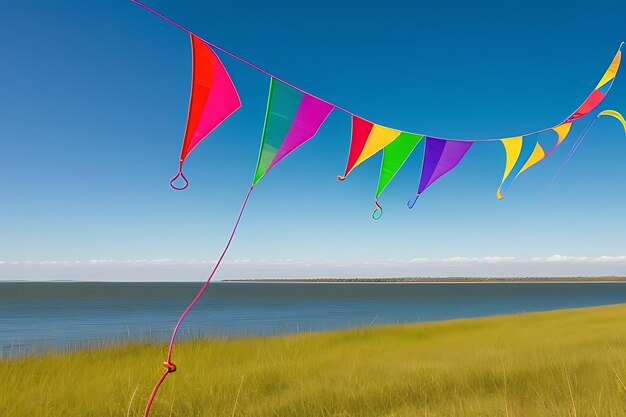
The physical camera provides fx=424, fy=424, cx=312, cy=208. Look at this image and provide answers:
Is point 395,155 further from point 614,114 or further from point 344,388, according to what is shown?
point 614,114

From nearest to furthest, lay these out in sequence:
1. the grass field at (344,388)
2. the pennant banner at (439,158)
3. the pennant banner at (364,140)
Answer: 1. the grass field at (344,388)
2. the pennant banner at (364,140)
3. the pennant banner at (439,158)

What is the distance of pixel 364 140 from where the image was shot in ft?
19.7

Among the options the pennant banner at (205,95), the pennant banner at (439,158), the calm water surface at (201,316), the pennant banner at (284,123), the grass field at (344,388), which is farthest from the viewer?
the calm water surface at (201,316)

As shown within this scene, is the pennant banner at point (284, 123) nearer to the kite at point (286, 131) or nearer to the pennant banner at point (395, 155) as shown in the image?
the kite at point (286, 131)

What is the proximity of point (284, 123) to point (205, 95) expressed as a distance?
36.0 inches

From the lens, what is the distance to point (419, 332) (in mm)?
14023

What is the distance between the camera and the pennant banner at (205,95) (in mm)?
3873

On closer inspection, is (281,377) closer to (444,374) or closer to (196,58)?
(444,374)

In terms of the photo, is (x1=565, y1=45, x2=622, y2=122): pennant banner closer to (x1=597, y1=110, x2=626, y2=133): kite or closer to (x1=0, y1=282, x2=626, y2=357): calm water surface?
(x1=597, y1=110, x2=626, y2=133): kite

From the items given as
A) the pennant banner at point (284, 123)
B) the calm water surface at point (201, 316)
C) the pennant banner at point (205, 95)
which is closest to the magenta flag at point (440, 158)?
the pennant banner at point (284, 123)

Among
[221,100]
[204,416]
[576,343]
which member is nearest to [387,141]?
[221,100]

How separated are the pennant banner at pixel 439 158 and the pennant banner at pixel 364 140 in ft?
3.49

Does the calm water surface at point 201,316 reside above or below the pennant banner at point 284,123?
below

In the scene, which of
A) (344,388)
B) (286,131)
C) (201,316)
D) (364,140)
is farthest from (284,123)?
(201,316)
